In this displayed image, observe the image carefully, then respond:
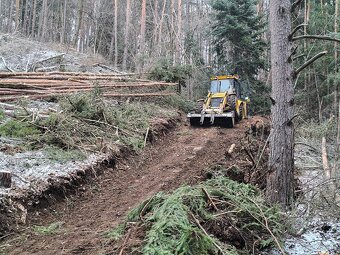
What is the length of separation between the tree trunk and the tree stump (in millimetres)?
4028

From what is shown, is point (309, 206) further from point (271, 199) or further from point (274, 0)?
point (274, 0)

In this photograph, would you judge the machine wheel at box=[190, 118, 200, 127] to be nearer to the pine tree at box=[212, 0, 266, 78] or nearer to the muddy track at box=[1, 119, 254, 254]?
the muddy track at box=[1, 119, 254, 254]

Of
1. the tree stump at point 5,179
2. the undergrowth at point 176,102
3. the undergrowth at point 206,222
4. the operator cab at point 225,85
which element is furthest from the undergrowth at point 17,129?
the operator cab at point 225,85

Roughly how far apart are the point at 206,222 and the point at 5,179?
305cm

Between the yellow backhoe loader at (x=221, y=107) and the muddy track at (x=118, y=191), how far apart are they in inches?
52.7

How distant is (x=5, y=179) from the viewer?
503cm

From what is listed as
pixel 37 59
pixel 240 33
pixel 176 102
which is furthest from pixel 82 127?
pixel 240 33

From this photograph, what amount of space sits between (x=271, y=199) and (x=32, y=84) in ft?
25.6

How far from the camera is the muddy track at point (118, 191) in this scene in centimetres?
418

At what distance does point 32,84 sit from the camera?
33.4 feet

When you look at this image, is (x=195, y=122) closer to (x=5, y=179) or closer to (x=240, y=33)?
(x=5, y=179)

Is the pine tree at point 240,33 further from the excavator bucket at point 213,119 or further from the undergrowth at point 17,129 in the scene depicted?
the undergrowth at point 17,129

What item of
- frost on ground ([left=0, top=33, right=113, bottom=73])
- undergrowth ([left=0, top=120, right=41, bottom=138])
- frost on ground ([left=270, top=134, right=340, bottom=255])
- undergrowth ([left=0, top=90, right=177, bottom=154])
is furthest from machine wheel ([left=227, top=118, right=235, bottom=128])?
frost on ground ([left=0, top=33, right=113, bottom=73])

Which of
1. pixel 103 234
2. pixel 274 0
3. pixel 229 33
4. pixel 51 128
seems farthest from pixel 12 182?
pixel 229 33
